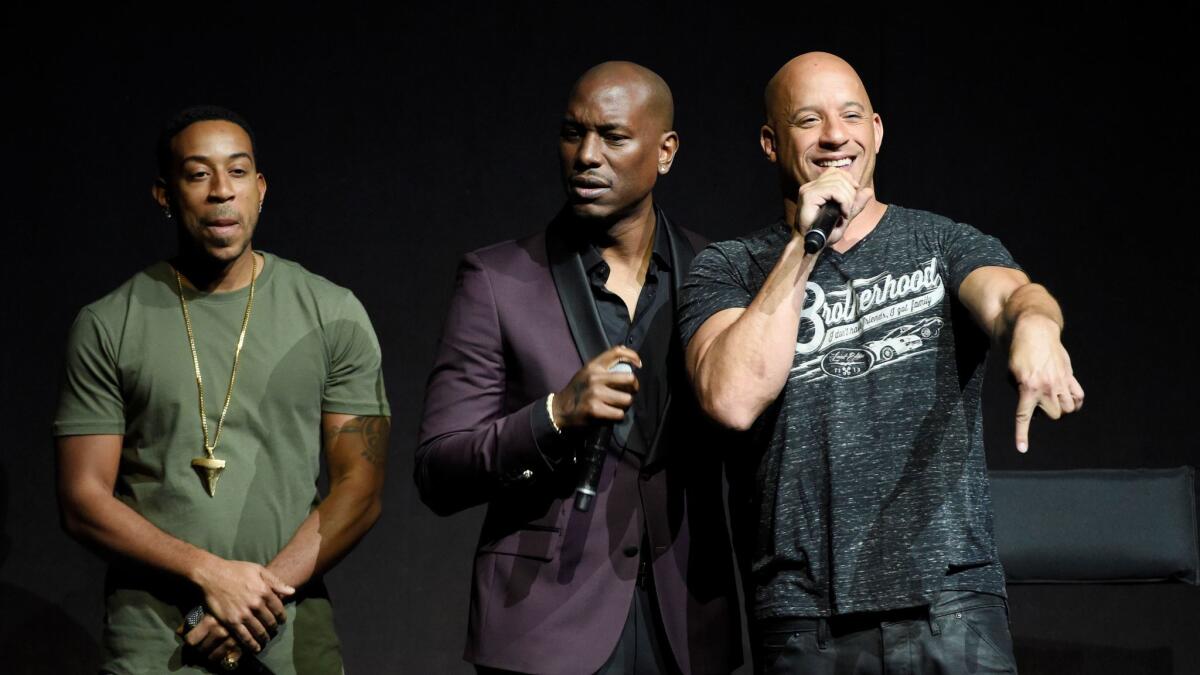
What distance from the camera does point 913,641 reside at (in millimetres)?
1876

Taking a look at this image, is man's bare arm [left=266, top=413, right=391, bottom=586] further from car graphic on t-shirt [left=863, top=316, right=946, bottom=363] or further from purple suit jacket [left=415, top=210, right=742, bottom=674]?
car graphic on t-shirt [left=863, top=316, right=946, bottom=363]

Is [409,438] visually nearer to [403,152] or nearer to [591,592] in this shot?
[403,152]

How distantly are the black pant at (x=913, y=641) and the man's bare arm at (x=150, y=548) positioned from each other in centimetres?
99

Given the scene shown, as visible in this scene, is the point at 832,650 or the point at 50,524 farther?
the point at 50,524

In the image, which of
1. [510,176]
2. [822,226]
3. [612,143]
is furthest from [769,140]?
[510,176]

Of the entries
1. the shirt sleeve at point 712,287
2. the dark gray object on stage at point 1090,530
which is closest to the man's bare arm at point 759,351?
the shirt sleeve at point 712,287

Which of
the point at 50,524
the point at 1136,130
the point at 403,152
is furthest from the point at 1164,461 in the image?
the point at 50,524

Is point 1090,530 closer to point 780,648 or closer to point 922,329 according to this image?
point 922,329

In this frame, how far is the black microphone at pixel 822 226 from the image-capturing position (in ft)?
6.30

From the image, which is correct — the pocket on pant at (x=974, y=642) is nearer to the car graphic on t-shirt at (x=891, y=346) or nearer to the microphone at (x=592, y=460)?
the car graphic on t-shirt at (x=891, y=346)

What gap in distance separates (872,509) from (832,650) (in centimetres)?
20

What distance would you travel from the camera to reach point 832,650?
1904mm

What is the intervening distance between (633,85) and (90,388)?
1125 mm

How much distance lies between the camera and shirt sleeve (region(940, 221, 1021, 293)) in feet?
6.63
